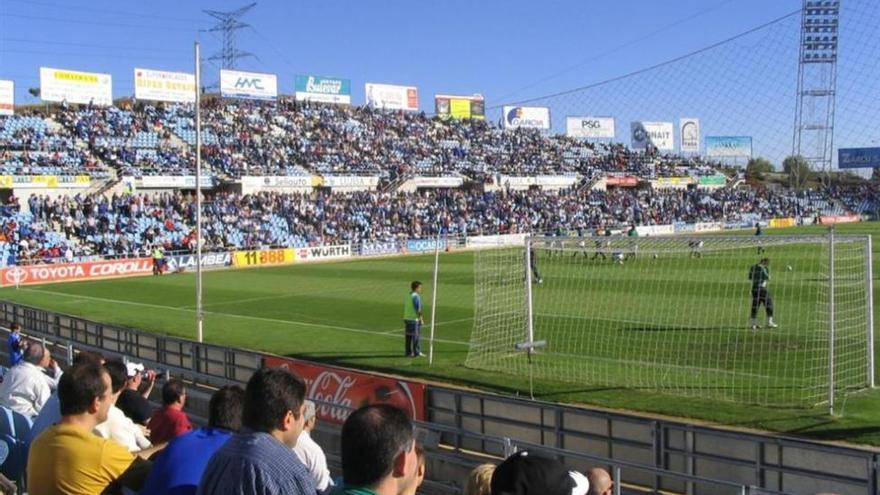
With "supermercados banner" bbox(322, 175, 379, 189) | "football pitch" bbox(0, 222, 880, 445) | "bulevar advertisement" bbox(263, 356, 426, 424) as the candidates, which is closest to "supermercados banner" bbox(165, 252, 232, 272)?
"football pitch" bbox(0, 222, 880, 445)

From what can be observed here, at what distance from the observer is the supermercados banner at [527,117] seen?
9988 cm

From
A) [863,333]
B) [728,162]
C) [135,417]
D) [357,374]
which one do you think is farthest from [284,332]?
[728,162]

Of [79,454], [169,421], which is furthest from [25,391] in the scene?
[79,454]

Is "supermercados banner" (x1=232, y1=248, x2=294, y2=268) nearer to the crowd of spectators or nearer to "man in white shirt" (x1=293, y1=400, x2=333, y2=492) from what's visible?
the crowd of spectators

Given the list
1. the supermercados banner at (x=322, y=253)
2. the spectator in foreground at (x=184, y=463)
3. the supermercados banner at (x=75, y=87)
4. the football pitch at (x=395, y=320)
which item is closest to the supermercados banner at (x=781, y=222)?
the supermercados banner at (x=322, y=253)

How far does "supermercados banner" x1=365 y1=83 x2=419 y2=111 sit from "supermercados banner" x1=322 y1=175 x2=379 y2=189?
Result: 22.3 metres

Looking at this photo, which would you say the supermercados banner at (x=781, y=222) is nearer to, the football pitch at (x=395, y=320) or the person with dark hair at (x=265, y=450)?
the football pitch at (x=395, y=320)

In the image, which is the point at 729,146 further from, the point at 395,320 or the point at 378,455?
the point at 378,455

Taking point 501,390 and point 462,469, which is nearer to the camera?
point 462,469

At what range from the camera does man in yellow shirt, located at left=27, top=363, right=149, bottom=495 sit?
446cm

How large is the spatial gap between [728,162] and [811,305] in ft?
326

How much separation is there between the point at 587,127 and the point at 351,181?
153 feet

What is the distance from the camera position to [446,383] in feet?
56.4

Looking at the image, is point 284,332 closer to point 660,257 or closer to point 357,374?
point 357,374
